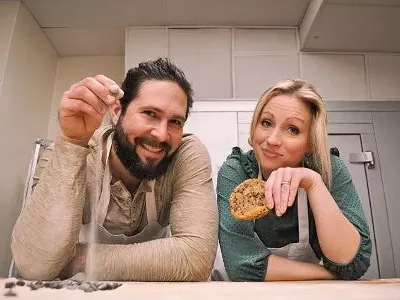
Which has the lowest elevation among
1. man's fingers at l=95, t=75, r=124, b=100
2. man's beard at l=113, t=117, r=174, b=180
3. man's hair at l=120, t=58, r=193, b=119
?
man's beard at l=113, t=117, r=174, b=180

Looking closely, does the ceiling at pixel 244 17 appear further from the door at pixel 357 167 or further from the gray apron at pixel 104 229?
the gray apron at pixel 104 229

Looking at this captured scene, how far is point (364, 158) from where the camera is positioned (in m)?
1.96

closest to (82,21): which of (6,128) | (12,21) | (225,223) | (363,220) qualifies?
(12,21)

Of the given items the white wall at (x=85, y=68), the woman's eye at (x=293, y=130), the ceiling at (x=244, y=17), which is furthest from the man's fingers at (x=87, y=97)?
the white wall at (x=85, y=68)

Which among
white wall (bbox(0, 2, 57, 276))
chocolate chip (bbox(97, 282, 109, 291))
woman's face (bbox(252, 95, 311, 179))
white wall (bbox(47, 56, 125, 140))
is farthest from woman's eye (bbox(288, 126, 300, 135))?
white wall (bbox(47, 56, 125, 140))

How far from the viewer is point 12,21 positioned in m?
1.94

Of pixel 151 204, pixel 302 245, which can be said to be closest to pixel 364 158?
pixel 302 245

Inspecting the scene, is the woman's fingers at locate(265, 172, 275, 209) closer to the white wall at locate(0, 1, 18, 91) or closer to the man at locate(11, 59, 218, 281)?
the man at locate(11, 59, 218, 281)

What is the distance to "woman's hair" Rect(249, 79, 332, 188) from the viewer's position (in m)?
1.06

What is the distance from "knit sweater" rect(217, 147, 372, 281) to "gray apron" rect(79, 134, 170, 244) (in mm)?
211

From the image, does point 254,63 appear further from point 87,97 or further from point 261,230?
point 87,97

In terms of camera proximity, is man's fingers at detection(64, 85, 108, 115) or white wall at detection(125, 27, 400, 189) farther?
white wall at detection(125, 27, 400, 189)

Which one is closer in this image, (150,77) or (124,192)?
(124,192)

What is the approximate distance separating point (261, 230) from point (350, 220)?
0.26m
